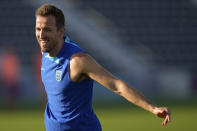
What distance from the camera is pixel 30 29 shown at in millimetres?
24562

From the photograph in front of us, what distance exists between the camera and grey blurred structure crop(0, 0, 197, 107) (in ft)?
78.6

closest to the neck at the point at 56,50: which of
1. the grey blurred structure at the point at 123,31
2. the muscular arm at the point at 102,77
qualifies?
the muscular arm at the point at 102,77

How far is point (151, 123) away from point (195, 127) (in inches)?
64.5

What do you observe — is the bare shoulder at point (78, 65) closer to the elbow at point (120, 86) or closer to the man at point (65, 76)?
the man at point (65, 76)

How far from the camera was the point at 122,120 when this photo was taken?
519 inches

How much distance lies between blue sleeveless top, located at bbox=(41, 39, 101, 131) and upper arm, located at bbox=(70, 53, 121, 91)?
0.46ft

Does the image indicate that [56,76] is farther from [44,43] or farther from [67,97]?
[44,43]

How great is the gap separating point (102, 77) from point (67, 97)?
483mm

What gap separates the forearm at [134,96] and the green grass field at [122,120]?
667 centimetres

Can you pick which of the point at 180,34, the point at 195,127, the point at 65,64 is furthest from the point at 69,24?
the point at 65,64

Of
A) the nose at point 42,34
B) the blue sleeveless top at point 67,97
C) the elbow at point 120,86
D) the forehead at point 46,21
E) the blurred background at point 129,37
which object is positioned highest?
the forehead at point 46,21

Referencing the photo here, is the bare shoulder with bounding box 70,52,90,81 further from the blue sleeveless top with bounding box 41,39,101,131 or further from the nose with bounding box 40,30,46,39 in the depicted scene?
the nose with bounding box 40,30,46,39

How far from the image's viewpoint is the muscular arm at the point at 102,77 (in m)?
4.38

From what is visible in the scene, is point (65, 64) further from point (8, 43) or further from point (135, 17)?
point (135, 17)
